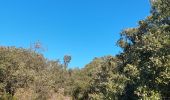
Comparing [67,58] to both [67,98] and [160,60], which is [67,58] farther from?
[160,60]

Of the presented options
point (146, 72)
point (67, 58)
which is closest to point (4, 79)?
point (146, 72)

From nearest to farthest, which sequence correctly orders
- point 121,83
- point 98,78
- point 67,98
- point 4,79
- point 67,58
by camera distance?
point 121,83 → point 4,79 → point 98,78 → point 67,98 → point 67,58

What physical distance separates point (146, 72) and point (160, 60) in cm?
186

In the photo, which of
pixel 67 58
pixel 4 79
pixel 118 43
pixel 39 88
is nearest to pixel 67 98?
pixel 39 88

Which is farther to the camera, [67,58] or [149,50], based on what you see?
[67,58]

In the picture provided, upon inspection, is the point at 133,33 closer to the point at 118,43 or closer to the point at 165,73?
the point at 118,43

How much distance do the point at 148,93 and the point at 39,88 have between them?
38764 mm

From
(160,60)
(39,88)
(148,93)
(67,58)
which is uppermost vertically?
(67,58)

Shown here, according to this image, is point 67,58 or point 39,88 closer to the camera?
point 39,88

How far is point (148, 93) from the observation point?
25156 millimetres

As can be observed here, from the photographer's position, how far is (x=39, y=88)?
6178 centimetres

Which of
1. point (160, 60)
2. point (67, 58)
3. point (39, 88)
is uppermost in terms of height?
point (67, 58)

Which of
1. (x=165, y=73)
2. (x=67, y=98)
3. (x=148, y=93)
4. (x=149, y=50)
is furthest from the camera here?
(x=67, y=98)

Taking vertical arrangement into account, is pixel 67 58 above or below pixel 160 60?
above
